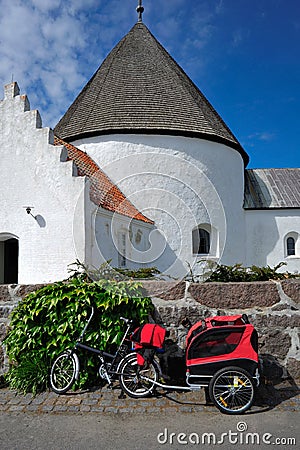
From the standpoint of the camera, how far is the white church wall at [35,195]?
1034 cm

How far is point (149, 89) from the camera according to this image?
55.1 feet

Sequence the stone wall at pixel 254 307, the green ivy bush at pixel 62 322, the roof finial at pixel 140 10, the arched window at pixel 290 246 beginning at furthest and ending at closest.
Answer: the roof finial at pixel 140 10 < the arched window at pixel 290 246 < the stone wall at pixel 254 307 < the green ivy bush at pixel 62 322

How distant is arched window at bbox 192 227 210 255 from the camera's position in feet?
53.0

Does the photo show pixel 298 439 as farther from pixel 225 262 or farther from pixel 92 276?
pixel 225 262

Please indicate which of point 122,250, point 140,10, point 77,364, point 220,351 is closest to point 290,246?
point 122,250

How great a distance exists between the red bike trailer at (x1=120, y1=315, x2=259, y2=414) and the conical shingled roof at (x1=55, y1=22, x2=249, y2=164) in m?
11.6

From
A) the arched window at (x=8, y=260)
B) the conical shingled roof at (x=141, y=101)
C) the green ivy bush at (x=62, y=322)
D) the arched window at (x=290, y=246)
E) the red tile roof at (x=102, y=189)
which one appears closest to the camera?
the green ivy bush at (x=62, y=322)

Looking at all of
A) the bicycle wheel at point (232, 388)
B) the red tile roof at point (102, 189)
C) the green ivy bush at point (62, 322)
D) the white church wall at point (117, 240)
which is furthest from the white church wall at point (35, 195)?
the bicycle wheel at point (232, 388)

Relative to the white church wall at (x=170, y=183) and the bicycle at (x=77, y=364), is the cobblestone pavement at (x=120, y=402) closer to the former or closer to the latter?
the bicycle at (x=77, y=364)

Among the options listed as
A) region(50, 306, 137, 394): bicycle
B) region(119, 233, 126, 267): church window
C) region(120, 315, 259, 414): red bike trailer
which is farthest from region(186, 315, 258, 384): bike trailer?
region(119, 233, 126, 267): church window

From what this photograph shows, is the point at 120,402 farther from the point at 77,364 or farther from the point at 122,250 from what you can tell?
the point at 122,250

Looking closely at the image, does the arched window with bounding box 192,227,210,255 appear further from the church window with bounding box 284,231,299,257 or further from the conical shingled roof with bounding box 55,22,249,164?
the church window with bounding box 284,231,299,257

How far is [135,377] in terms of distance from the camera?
4.45 metres

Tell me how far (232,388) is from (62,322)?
2.16m
